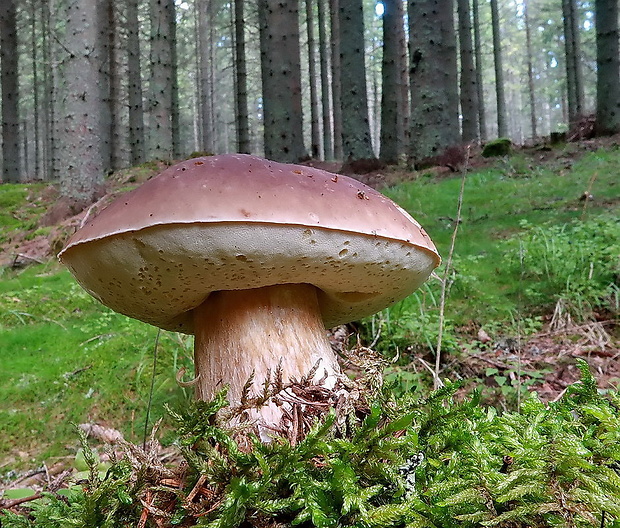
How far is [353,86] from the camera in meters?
8.38

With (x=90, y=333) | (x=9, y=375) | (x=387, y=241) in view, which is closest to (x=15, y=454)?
A: (x=9, y=375)

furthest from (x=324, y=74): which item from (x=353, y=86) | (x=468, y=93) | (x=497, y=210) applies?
(x=497, y=210)

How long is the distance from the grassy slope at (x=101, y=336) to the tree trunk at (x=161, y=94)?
466cm

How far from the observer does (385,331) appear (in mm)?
2482

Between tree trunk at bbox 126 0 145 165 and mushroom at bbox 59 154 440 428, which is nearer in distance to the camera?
mushroom at bbox 59 154 440 428

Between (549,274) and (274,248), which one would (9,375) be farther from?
(549,274)

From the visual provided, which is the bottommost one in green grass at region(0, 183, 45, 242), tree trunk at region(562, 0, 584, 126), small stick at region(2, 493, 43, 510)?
small stick at region(2, 493, 43, 510)

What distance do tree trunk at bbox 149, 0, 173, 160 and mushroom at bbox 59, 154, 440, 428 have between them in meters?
7.90

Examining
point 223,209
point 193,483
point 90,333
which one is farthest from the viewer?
point 90,333

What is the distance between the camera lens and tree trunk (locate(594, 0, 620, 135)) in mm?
7188

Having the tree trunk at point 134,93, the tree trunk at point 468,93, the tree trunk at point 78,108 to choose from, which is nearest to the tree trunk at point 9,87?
the tree trunk at point 134,93

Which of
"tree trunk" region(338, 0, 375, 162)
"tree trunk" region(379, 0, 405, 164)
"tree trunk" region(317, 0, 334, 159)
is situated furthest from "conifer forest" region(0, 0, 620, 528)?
"tree trunk" region(317, 0, 334, 159)

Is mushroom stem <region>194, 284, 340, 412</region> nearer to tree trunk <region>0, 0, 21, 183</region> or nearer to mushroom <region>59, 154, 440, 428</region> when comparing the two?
mushroom <region>59, 154, 440, 428</region>

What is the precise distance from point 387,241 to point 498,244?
2.92 meters
